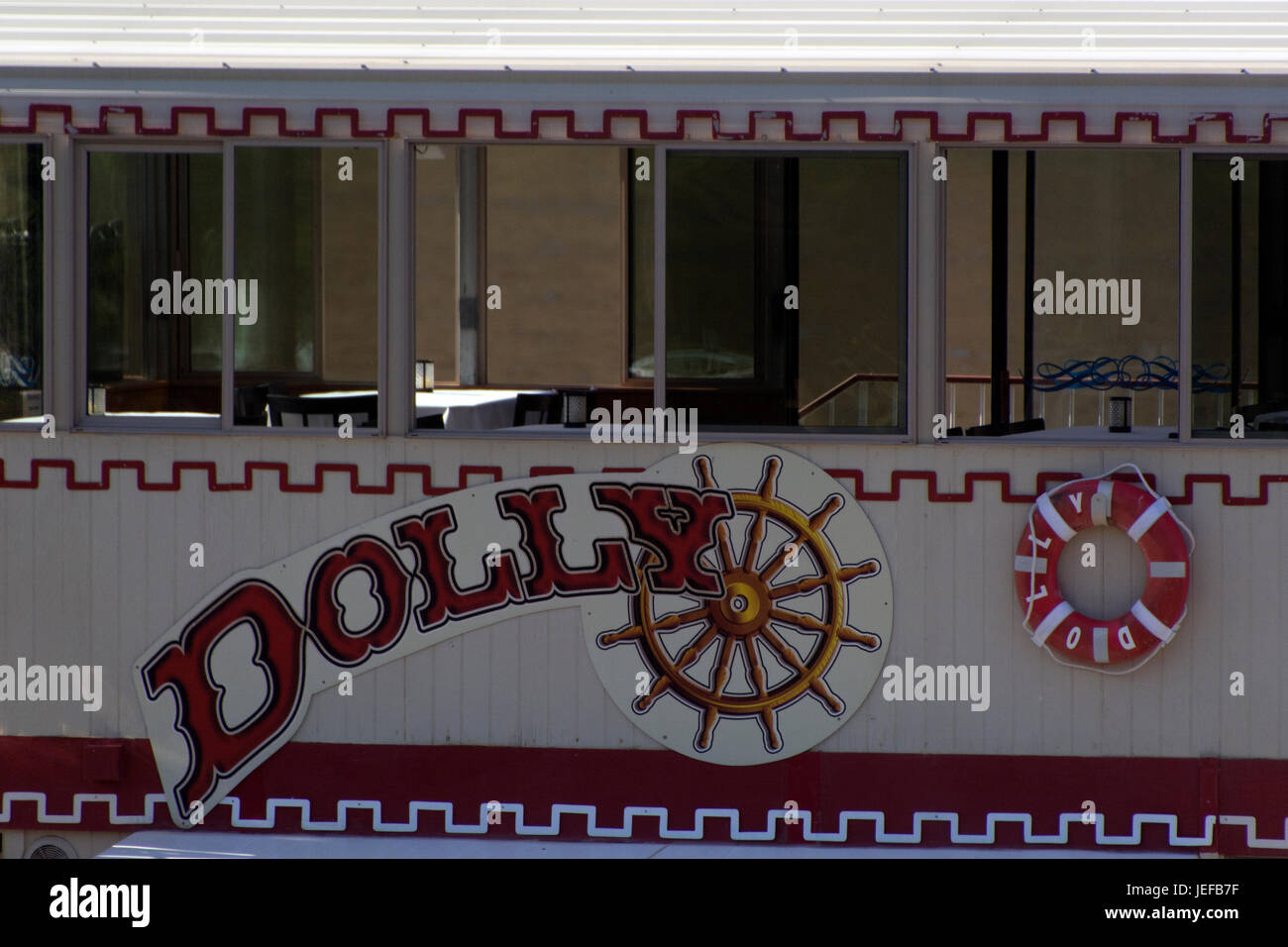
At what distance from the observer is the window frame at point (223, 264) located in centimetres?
539

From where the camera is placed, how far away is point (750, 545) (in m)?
5.30

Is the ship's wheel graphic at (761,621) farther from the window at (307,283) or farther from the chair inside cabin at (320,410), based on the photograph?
the window at (307,283)

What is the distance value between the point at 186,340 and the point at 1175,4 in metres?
3.89

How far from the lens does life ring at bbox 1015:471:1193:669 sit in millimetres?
5152

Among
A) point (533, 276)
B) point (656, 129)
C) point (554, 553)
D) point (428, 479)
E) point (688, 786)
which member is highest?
point (656, 129)

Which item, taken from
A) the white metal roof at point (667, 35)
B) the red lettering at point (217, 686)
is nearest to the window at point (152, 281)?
the white metal roof at point (667, 35)

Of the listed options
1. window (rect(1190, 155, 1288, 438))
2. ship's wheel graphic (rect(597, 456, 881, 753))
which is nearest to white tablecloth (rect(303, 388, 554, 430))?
ship's wheel graphic (rect(597, 456, 881, 753))

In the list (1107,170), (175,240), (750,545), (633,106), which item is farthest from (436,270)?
(1107,170)

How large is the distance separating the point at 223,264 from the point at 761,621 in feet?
7.59

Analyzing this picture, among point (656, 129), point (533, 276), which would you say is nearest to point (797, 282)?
point (656, 129)

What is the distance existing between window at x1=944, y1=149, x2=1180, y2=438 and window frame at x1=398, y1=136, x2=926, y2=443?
189mm

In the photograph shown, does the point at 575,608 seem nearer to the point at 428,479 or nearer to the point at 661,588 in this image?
the point at 661,588

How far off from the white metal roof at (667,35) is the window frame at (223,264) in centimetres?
28

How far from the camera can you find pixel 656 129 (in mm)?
5238
